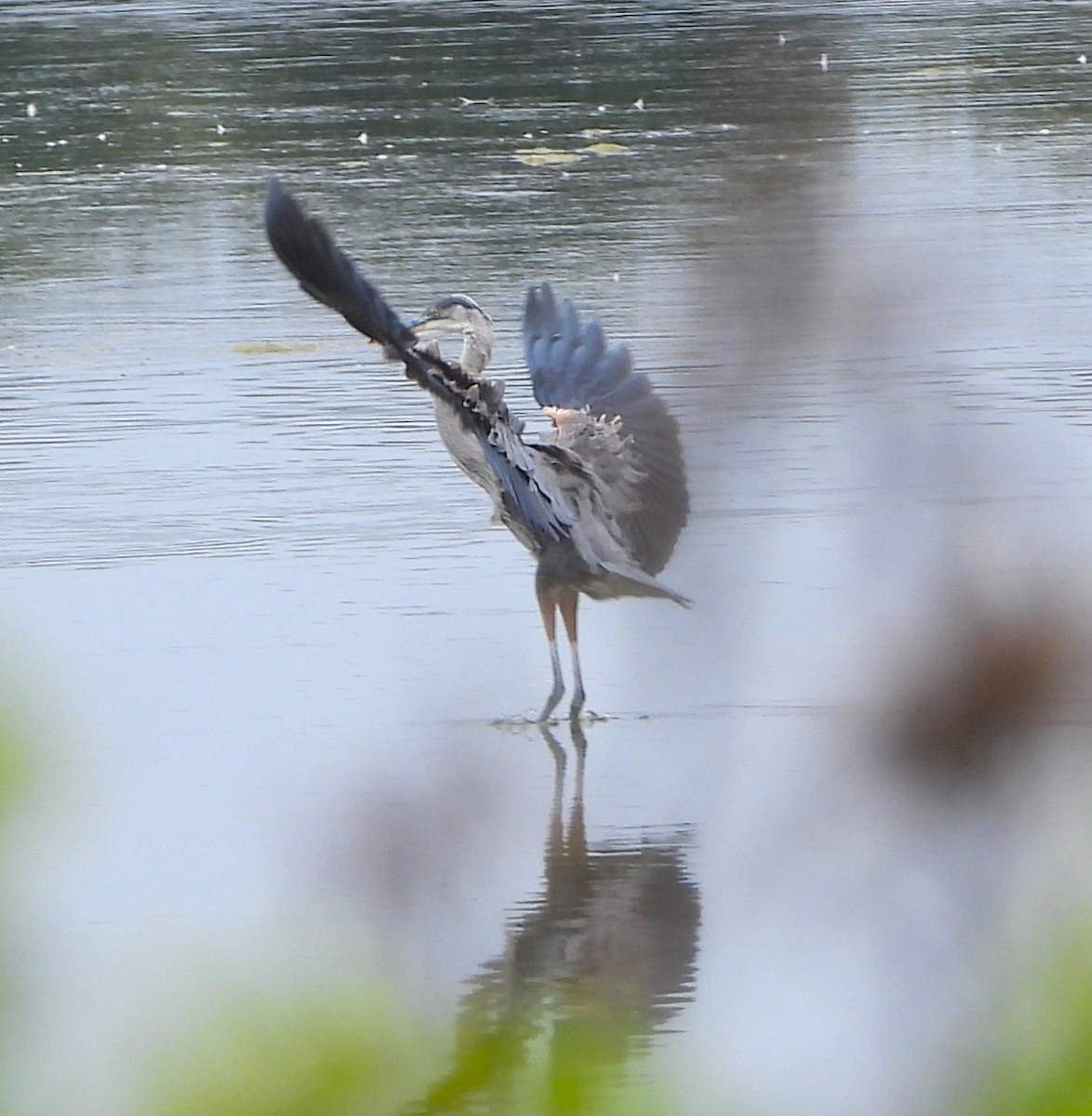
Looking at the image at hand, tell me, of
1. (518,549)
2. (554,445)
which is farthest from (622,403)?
(518,549)

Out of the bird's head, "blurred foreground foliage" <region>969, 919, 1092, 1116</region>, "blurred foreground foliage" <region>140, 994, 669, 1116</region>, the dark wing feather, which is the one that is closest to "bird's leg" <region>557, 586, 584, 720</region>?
the bird's head

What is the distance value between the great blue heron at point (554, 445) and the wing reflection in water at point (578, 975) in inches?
15.7

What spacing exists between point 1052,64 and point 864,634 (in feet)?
48.5

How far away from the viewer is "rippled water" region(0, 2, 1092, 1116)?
206cm

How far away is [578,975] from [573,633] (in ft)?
6.77

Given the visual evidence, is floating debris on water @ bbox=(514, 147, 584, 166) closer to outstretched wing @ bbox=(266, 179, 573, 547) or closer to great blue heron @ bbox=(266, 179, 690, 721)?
great blue heron @ bbox=(266, 179, 690, 721)

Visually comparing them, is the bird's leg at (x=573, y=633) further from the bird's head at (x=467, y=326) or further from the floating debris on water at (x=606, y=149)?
the floating debris on water at (x=606, y=149)

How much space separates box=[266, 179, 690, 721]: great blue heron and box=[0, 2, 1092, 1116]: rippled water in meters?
0.22

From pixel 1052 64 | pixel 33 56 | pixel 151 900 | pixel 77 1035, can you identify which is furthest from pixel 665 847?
pixel 33 56

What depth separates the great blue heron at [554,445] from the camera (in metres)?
5.58

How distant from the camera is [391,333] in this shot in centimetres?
552

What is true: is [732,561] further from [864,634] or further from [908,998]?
[908,998]

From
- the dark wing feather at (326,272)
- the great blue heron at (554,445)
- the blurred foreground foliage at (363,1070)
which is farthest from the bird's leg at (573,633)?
the blurred foreground foliage at (363,1070)

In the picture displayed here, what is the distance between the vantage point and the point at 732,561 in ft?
7.31
